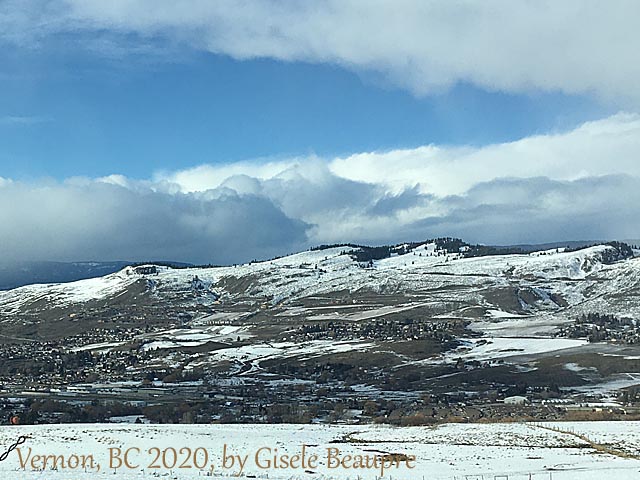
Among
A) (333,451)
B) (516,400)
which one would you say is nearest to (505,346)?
(516,400)

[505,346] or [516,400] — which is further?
[505,346]

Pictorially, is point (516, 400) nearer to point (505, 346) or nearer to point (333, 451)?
point (505, 346)

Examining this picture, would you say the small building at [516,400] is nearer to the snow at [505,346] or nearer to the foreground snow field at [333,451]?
the foreground snow field at [333,451]

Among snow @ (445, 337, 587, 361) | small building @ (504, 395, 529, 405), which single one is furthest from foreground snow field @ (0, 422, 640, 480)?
snow @ (445, 337, 587, 361)

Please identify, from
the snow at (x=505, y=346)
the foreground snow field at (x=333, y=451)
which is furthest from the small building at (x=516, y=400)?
the snow at (x=505, y=346)

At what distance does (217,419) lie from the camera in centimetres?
8181

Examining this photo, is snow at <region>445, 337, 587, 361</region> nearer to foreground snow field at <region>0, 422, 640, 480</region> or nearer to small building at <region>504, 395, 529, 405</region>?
small building at <region>504, 395, 529, 405</region>

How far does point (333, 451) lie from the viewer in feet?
138

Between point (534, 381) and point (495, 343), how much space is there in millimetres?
48673

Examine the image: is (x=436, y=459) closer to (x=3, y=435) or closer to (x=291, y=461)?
(x=291, y=461)

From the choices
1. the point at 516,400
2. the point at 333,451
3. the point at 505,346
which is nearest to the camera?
the point at 333,451

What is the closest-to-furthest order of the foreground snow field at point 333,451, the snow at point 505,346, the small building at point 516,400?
1. the foreground snow field at point 333,451
2. the small building at point 516,400
3. the snow at point 505,346

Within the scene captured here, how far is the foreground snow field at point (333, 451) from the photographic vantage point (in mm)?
35312

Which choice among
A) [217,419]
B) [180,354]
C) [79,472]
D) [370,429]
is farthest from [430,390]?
[79,472]
